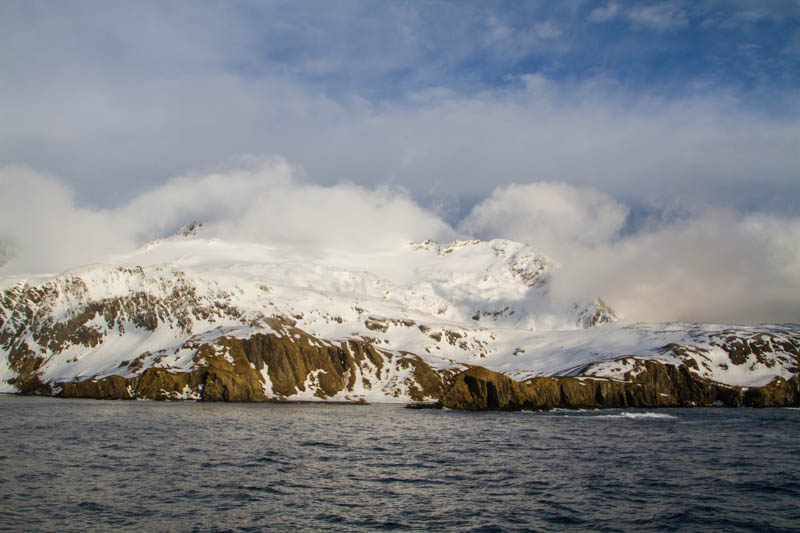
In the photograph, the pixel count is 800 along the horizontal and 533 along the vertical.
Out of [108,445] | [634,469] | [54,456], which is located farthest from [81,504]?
[634,469]

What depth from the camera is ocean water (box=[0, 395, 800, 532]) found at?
138ft

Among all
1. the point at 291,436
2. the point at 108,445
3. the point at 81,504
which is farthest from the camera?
the point at 291,436

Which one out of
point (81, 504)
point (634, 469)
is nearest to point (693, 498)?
point (634, 469)

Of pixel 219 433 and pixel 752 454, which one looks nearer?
pixel 752 454

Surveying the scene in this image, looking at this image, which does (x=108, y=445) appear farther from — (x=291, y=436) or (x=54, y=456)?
(x=291, y=436)

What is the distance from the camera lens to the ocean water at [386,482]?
138 feet

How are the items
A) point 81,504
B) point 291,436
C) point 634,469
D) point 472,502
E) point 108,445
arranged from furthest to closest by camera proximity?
point 291,436, point 108,445, point 634,469, point 472,502, point 81,504

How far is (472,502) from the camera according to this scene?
48719 mm

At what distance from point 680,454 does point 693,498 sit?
3070 centimetres

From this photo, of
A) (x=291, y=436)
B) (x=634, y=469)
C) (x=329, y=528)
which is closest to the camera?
(x=329, y=528)

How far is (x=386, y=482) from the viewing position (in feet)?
186

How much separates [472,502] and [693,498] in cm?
1858

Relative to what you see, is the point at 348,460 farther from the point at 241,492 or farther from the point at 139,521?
the point at 139,521

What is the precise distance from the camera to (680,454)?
78.8 meters
